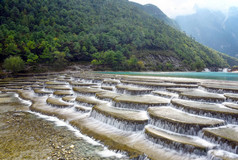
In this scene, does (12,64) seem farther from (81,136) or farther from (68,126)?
(81,136)

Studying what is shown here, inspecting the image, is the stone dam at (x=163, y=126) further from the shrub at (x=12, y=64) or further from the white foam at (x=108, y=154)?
the shrub at (x=12, y=64)

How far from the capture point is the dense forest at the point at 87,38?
72.1 m

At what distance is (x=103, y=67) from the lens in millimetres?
84438

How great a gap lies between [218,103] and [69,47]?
8076 centimetres

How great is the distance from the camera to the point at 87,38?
103375 mm

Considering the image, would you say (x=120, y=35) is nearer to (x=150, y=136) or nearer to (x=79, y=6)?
(x=79, y=6)

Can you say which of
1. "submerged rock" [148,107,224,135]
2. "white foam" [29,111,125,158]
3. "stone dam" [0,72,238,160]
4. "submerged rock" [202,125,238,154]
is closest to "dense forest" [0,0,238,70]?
→ "white foam" [29,111,125,158]

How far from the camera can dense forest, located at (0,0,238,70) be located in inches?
2840

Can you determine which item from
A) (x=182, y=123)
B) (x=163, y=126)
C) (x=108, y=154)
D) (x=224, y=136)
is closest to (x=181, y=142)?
(x=182, y=123)

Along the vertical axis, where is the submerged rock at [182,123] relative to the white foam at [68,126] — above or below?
above

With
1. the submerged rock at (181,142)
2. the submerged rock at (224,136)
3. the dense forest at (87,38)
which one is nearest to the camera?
the submerged rock at (224,136)

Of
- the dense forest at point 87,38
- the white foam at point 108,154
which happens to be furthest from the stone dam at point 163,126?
the dense forest at point 87,38

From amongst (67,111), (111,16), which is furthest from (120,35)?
(67,111)

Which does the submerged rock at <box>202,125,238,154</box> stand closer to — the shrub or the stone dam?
the stone dam
